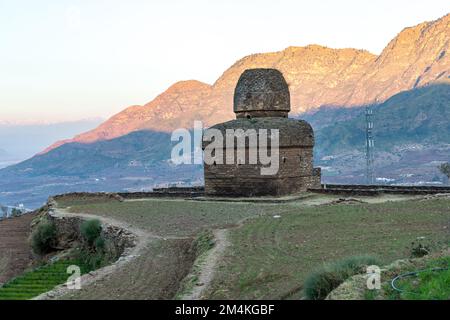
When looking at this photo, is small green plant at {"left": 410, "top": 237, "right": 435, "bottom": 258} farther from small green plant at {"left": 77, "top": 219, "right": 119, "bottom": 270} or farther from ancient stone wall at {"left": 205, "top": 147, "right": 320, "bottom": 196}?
ancient stone wall at {"left": 205, "top": 147, "right": 320, "bottom": 196}

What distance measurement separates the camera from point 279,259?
38.2ft

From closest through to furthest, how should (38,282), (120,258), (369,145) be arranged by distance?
(120,258) → (38,282) → (369,145)

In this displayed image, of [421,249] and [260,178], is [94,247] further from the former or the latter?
[421,249]

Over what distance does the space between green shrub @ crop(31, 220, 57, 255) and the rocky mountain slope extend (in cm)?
12305

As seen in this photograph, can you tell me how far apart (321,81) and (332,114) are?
1239 inches

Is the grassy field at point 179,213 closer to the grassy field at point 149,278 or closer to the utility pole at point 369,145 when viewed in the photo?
the grassy field at point 149,278

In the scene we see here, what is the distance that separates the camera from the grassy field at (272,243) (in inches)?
413

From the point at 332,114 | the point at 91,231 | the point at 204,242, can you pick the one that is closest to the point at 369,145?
the point at 91,231

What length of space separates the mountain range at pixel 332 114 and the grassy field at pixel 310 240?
287ft

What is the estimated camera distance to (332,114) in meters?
156

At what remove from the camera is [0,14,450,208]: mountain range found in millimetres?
114188

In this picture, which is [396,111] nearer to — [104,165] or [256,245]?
[104,165]

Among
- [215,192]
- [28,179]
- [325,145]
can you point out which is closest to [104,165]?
[28,179]
